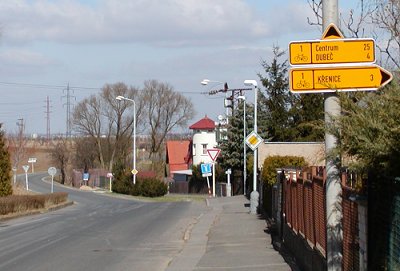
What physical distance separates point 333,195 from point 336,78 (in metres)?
1.38

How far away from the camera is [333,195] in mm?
8188

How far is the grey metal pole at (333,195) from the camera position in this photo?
7906 millimetres

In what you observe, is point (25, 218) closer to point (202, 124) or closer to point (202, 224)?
point (202, 224)

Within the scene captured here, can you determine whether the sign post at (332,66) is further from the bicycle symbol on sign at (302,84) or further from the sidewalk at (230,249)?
the sidewalk at (230,249)

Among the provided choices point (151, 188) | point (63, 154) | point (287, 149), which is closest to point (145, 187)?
point (151, 188)

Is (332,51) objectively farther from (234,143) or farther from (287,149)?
(234,143)

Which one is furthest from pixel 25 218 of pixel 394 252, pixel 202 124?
pixel 202 124

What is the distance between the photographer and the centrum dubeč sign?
7691 millimetres

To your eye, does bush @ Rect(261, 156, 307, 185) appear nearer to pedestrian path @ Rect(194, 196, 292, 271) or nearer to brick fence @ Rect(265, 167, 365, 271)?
pedestrian path @ Rect(194, 196, 292, 271)

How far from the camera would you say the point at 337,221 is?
8375mm

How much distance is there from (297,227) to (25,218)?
2133 centimetres

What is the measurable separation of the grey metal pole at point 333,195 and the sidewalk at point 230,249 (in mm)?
4841

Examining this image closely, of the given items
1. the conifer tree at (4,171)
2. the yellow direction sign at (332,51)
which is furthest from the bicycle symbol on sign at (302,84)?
the conifer tree at (4,171)

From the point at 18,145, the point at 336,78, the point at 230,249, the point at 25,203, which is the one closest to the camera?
the point at 336,78
